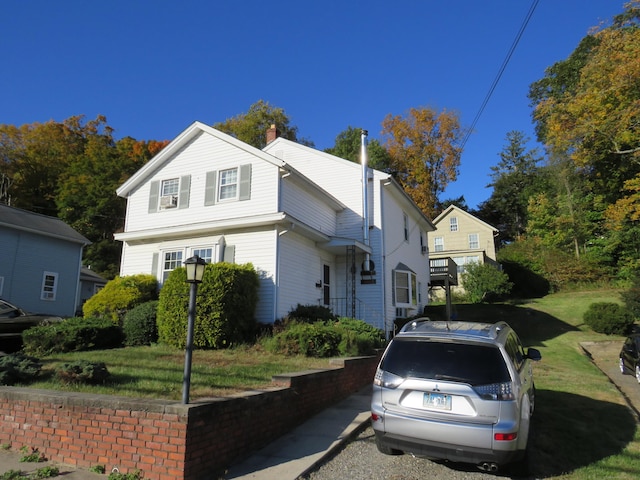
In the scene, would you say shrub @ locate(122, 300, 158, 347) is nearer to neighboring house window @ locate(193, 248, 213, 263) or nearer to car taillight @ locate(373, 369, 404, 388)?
neighboring house window @ locate(193, 248, 213, 263)

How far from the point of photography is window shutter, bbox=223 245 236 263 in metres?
14.2

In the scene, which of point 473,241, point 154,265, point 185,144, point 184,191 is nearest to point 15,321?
point 154,265

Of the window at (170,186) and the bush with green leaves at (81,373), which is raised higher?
the window at (170,186)

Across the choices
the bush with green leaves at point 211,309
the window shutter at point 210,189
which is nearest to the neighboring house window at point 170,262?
the window shutter at point 210,189

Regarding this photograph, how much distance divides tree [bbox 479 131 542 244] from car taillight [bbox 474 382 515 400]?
5327 cm

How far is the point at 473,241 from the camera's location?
3912 centimetres

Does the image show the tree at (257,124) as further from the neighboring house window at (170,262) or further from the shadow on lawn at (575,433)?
the shadow on lawn at (575,433)

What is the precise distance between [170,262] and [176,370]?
26.6 feet

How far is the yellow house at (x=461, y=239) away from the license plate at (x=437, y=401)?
3317 centimetres

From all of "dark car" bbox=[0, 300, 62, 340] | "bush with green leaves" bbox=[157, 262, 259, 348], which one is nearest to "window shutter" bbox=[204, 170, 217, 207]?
"bush with green leaves" bbox=[157, 262, 259, 348]

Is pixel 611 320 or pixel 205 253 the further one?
pixel 611 320

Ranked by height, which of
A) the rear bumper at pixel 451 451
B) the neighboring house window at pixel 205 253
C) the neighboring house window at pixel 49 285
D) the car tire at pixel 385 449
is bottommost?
the car tire at pixel 385 449

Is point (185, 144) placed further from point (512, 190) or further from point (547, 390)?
point (512, 190)

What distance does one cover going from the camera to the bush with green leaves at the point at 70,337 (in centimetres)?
1055
